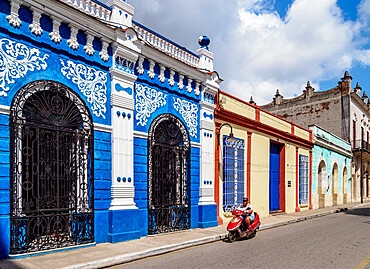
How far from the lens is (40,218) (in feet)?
20.6

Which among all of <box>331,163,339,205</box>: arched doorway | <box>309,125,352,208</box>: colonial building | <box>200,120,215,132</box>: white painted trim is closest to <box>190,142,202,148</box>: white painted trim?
<box>200,120,215,132</box>: white painted trim

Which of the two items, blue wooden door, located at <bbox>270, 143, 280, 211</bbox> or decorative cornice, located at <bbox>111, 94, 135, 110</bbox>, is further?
blue wooden door, located at <bbox>270, 143, 280, 211</bbox>

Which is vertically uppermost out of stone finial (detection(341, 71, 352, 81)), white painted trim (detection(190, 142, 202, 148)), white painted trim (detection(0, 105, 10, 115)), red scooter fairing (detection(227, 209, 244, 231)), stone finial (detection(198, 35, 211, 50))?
stone finial (detection(341, 71, 352, 81))

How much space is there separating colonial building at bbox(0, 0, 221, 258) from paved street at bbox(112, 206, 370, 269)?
179 cm

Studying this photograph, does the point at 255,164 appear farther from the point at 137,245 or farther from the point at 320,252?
the point at 137,245

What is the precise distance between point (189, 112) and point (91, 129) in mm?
3888

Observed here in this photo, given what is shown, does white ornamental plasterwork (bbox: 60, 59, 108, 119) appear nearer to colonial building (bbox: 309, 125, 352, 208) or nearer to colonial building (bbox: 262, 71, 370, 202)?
colonial building (bbox: 309, 125, 352, 208)

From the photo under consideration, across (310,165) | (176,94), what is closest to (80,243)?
(176,94)

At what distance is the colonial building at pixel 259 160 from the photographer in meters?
11.9

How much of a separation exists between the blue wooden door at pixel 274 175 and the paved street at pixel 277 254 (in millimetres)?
6384

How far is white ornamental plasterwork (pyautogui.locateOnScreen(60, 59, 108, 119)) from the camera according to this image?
7.16 metres

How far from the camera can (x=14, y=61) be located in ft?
20.3

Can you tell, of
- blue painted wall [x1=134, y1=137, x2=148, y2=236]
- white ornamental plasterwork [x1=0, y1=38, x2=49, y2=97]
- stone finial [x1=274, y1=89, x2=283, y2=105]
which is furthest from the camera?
stone finial [x1=274, y1=89, x2=283, y2=105]

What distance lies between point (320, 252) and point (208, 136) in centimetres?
525
